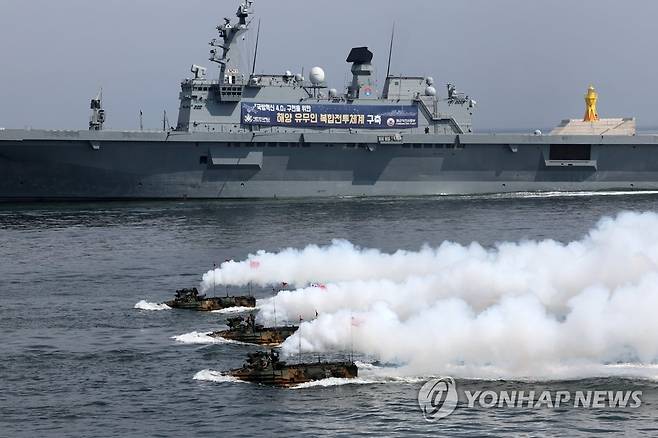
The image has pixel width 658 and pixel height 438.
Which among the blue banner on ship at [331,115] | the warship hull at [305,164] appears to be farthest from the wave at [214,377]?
the blue banner on ship at [331,115]

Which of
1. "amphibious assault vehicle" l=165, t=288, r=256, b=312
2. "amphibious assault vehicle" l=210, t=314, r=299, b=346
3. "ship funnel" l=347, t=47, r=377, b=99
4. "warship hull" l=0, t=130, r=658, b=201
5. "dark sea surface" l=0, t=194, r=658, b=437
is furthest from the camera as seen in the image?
"ship funnel" l=347, t=47, r=377, b=99

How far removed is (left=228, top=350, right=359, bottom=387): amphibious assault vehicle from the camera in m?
22.2

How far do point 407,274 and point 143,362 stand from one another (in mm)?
9335

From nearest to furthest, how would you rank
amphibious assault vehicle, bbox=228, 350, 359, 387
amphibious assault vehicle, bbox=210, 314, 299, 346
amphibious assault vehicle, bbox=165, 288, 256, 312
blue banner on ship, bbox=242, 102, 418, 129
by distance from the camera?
amphibious assault vehicle, bbox=228, 350, 359, 387
amphibious assault vehicle, bbox=210, 314, 299, 346
amphibious assault vehicle, bbox=165, 288, 256, 312
blue banner on ship, bbox=242, 102, 418, 129

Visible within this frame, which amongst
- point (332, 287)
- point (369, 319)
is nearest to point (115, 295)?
point (332, 287)

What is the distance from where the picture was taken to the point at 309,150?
5991cm

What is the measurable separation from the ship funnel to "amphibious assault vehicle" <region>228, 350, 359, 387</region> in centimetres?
4175

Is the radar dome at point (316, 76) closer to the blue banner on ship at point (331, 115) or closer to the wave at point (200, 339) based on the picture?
the blue banner on ship at point (331, 115)

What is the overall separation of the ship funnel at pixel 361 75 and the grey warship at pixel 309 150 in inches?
2.9

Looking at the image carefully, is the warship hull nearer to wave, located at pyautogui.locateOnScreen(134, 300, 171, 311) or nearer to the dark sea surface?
the dark sea surface

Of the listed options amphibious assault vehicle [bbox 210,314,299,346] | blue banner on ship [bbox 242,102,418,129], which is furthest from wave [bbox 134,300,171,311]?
blue banner on ship [bbox 242,102,418,129]

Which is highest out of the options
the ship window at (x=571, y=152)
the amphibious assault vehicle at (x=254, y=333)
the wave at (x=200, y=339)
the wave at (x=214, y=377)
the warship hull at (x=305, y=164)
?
the ship window at (x=571, y=152)

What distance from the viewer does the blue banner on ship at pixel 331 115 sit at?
60.9 meters

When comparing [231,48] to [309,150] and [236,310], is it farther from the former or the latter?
[236,310]
